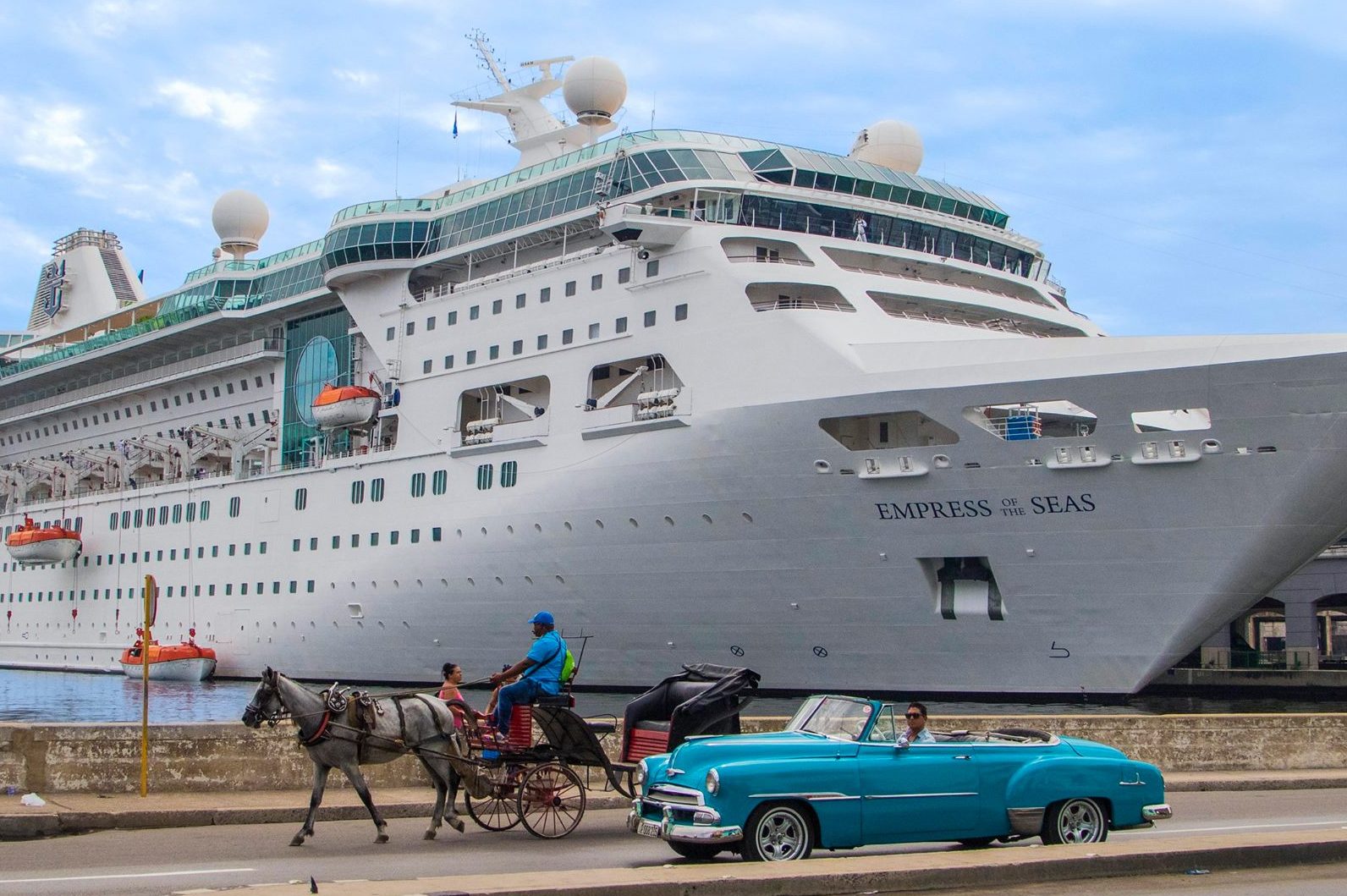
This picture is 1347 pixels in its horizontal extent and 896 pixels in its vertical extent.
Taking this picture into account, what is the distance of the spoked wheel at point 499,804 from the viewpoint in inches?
426

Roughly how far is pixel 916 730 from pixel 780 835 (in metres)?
1.32

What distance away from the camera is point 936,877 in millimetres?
8055

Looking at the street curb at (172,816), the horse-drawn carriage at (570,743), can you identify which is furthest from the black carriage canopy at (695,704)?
the street curb at (172,816)

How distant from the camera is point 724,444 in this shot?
25.7m

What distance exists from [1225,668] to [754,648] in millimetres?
23323

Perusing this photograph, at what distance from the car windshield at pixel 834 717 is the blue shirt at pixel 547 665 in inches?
88.2

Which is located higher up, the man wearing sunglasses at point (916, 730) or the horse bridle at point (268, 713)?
the horse bridle at point (268, 713)

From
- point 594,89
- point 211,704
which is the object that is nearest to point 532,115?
point 594,89

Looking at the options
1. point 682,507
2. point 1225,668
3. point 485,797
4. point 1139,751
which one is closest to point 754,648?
point 682,507

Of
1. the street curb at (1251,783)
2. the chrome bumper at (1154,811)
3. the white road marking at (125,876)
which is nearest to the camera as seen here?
the white road marking at (125,876)

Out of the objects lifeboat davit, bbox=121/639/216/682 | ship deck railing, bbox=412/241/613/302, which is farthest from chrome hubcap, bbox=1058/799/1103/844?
lifeboat davit, bbox=121/639/216/682

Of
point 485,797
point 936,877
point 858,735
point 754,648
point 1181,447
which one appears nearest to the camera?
point 936,877

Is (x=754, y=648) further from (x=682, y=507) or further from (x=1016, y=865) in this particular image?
(x=1016, y=865)

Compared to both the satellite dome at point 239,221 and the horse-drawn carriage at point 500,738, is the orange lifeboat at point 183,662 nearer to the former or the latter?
the satellite dome at point 239,221
